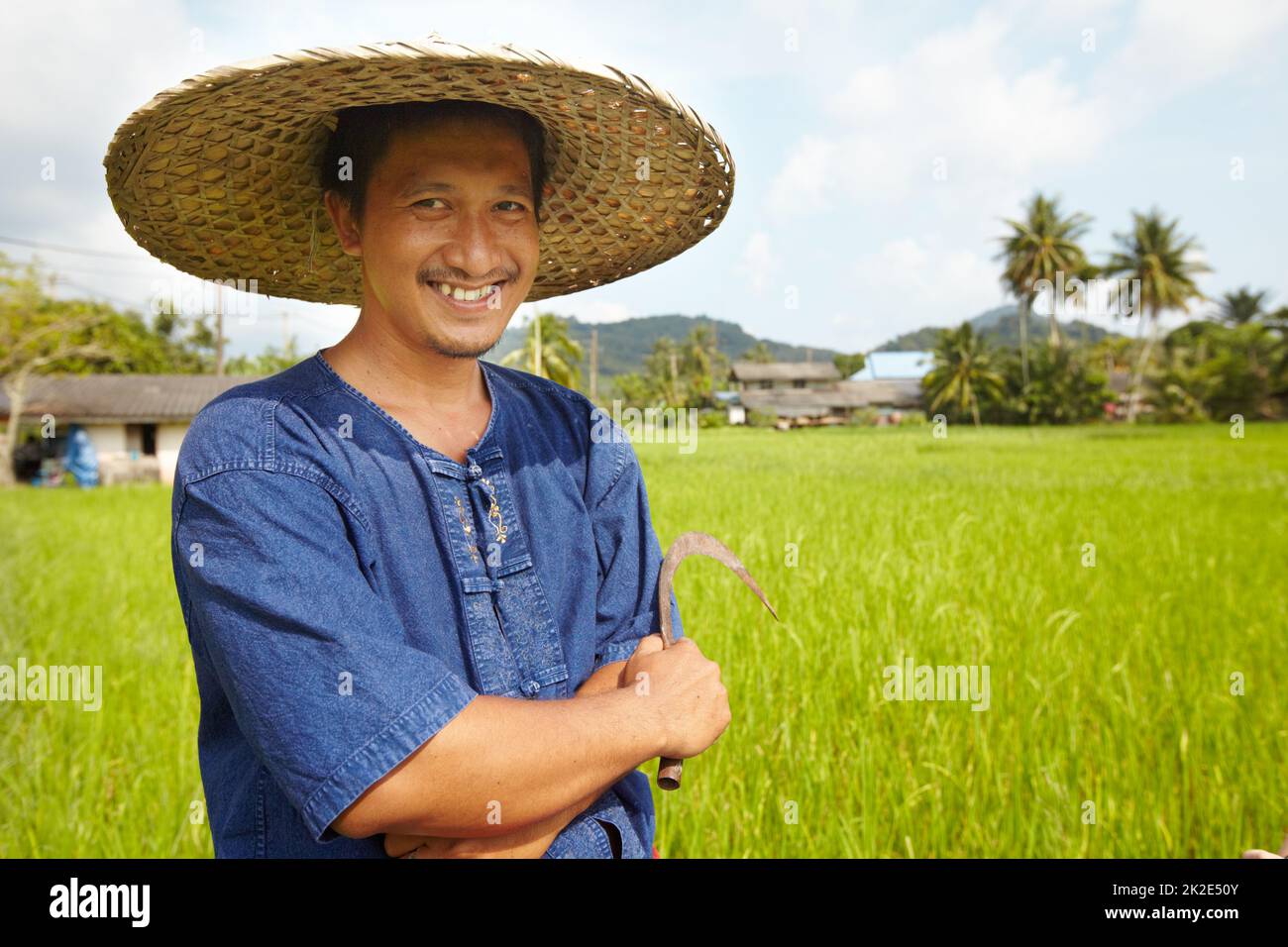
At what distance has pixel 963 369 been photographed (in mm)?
38562

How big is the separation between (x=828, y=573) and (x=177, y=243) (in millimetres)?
3553

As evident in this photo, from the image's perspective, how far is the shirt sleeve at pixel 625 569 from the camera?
1.12 metres

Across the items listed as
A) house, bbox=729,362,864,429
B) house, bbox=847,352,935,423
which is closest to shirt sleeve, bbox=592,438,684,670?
house, bbox=729,362,864,429

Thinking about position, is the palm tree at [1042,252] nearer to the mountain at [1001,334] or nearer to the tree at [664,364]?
the mountain at [1001,334]

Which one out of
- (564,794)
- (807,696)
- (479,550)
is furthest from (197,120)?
(807,696)

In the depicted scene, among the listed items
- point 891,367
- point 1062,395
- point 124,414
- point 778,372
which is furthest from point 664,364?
point 124,414

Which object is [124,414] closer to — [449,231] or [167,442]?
[167,442]

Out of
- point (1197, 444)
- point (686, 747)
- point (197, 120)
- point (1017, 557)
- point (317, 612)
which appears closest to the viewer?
point (317, 612)

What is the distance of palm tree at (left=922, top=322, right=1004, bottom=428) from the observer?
125ft

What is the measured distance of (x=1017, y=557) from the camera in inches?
202

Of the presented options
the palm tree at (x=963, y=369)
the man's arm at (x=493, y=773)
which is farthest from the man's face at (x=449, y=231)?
the palm tree at (x=963, y=369)

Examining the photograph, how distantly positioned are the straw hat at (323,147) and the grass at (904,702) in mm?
1590

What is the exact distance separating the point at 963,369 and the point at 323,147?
40297mm
